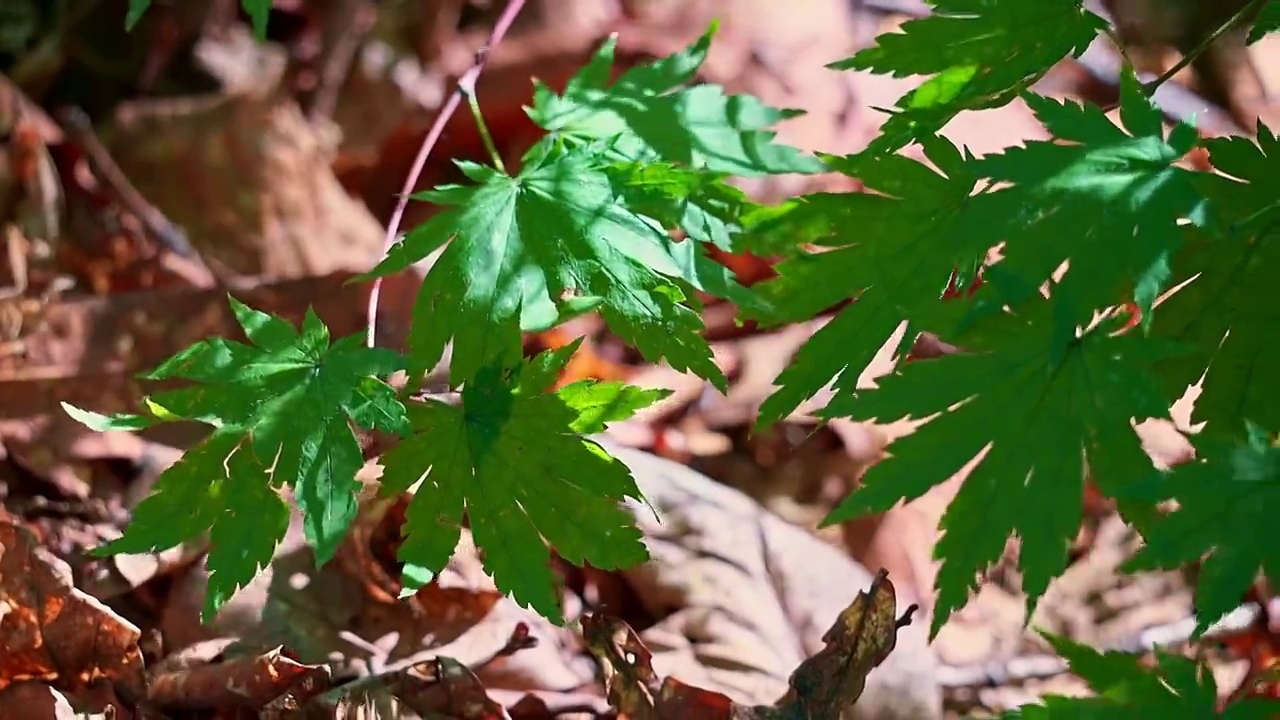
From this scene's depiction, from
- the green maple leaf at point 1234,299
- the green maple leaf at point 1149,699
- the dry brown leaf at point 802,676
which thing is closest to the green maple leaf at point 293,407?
the dry brown leaf at point 802,676

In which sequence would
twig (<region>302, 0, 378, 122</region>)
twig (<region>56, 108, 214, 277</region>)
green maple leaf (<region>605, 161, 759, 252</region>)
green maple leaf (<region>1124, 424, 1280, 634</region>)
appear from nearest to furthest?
green maple leaf (<region>1124, 424, 1280, 634</region>) < green maple leaf (<region>605, 161, 759, 252</region>) < twig (<region>56, 108, 214, 277</region>) < twig (<region>302, 0, 378, 122</region>)

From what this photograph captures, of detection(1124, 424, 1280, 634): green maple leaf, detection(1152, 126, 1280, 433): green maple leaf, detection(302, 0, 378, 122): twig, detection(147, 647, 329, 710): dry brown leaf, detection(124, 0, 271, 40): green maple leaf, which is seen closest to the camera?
detection(1124, 424, 1280, 634): green maple leaf

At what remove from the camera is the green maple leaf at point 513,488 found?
974mm

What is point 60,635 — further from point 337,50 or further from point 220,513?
point 337,50

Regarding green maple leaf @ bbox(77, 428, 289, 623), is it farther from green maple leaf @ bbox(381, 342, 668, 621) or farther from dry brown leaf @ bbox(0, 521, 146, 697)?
dry brown leaf @ bbox(0, 521, 146, 697)

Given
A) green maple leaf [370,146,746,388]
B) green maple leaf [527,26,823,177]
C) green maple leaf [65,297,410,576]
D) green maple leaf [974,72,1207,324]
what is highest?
green maple leaf [974,72,1207,324]

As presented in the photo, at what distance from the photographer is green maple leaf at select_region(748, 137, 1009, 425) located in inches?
36.7

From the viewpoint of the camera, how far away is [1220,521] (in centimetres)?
73

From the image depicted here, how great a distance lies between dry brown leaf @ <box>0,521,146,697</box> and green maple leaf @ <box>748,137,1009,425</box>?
2.46ft

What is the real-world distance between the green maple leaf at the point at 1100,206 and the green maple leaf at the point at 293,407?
1.73ft

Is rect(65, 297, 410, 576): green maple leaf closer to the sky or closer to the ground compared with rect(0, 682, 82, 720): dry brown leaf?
closer to the sky

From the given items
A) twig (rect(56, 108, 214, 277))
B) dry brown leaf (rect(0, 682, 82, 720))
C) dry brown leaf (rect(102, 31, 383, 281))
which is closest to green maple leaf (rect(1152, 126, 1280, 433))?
dry brown leaf (rect(0, 682, 82, 720))

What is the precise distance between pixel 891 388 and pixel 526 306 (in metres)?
0.34

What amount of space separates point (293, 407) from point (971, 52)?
2.30ft
